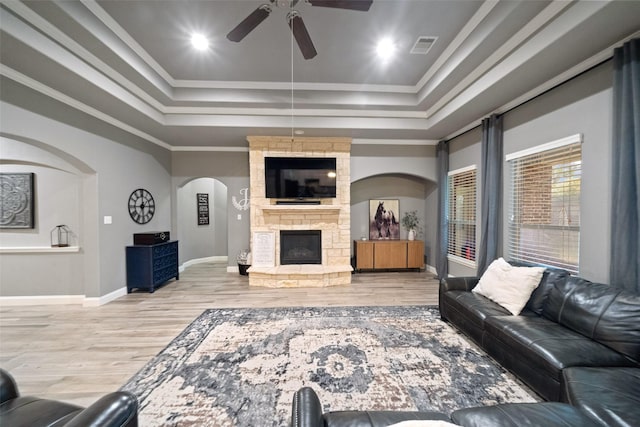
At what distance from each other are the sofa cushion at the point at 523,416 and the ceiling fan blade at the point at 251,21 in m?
3.07

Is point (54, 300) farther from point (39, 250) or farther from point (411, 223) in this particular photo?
point (411, 223)

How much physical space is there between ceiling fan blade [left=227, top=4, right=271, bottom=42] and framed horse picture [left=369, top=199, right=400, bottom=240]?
4.64 metres

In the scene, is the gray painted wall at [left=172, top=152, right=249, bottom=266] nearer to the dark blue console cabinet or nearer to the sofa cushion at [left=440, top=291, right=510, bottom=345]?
the dark blue console cabinet

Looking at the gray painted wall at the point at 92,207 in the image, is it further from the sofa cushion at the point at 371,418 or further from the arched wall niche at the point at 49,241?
the sofa cushion at the point at 371,418

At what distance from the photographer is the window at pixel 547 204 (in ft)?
9.20

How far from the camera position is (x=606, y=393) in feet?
4.71

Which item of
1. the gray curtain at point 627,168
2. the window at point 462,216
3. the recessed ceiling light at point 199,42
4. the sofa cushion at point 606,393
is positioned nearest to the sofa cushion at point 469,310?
the sofa cushion at point 606,393

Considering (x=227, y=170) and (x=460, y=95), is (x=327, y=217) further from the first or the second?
(x=460, y=95)

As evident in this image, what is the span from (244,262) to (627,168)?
5.83m

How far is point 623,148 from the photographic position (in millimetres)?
2207

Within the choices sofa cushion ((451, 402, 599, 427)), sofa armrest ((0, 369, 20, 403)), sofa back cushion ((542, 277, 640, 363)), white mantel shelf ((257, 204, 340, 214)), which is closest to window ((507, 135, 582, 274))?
sofa back cushion ((542, 277, 640, 363))

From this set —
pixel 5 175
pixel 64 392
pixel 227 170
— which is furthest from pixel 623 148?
pixel 5 175

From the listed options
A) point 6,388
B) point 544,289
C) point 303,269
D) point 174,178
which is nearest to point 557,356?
point 544,289

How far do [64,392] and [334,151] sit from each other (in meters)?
4.92
